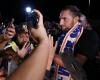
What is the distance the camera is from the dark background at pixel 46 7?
8047 mm

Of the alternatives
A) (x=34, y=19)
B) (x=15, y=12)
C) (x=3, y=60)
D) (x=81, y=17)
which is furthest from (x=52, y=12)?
(x=34, y=19)

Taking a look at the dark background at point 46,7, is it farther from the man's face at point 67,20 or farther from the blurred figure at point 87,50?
the blurred figure at point 87,50

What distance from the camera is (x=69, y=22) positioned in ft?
9.91

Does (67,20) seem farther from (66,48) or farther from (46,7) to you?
(46,7)

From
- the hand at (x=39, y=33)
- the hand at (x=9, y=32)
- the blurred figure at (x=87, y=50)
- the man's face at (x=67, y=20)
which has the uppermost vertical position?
the hand at (x=39, y=33)

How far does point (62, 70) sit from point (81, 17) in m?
0.60

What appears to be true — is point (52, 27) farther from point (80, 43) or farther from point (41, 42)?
point (41, 42)

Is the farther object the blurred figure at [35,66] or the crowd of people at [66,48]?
the crowd of people at [66,48]

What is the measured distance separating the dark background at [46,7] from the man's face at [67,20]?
15.2ft

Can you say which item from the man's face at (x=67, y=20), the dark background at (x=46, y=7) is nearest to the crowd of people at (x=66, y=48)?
the man's face at (x=67, y=20)

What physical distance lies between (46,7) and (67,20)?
19.9 ft

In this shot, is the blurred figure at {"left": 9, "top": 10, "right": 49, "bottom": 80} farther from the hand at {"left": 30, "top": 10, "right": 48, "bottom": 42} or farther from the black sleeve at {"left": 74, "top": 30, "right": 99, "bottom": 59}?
the black sleeve at {"left": 74, "top": 30, "right": 99, "bottom": 59}

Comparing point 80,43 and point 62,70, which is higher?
point 80,43

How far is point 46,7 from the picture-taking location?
906 cm
